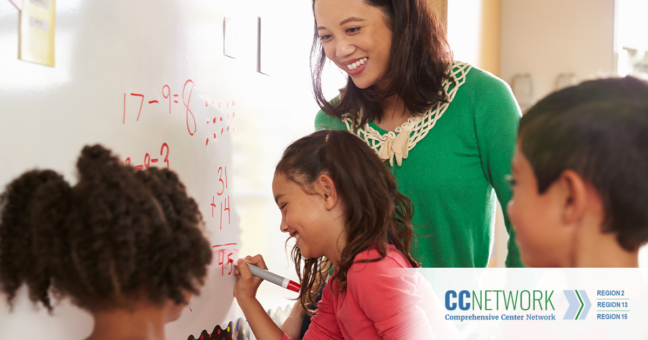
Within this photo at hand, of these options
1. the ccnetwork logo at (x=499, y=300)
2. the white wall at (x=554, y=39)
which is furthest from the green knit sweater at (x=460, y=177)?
the white wall at (x=554, y=39)

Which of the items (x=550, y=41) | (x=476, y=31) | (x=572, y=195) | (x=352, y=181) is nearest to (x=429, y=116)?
(x=352, y=181)

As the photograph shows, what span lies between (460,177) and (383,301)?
311 millimetres

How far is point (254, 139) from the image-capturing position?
1022 mm

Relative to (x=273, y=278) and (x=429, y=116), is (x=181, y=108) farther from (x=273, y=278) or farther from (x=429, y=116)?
(x=429, y=116)

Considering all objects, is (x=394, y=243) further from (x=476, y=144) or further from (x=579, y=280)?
(x=579, y=280)

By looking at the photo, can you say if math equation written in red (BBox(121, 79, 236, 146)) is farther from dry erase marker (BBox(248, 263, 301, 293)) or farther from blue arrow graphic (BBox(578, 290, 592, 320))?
blue arrow graphic (BBox(578, 290, 592, 320))

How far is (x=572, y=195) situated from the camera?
415 millimetres

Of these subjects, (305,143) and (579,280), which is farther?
(305,143)

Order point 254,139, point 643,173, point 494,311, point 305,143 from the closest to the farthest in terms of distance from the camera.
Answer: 1. point 643,173
2. point 494,311
3. point 305,143
4. point 254,139

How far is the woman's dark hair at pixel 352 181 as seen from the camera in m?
0.85

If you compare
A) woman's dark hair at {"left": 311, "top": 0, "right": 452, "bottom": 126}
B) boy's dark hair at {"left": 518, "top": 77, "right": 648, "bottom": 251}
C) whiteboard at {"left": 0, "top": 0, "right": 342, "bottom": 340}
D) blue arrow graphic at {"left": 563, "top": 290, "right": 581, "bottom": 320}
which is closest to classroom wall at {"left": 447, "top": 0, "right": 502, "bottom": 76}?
woman's dark hair at {"left": 311, "top": 0, "right": 452, "bottom": 126}

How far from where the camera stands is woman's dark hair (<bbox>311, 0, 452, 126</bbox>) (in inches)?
37.5

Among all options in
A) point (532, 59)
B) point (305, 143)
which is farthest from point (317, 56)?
point (532, 59)

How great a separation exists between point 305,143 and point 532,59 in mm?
2551
